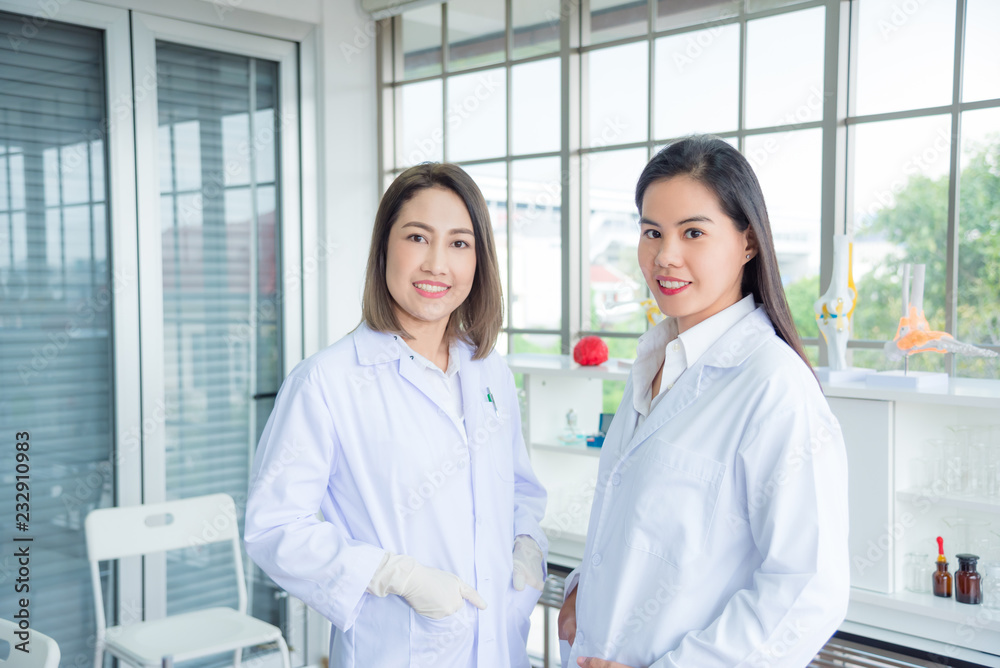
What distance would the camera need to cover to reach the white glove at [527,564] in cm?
163

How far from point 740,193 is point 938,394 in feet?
3.77

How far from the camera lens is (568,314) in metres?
3.50

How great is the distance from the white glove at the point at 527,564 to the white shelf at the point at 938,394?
0.95 meters

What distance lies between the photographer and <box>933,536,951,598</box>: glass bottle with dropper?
2.08 metres

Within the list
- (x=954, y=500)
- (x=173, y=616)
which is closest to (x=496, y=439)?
(x=954, y=500)

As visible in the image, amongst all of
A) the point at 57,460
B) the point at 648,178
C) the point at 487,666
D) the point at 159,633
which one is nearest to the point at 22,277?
the point at 57,460

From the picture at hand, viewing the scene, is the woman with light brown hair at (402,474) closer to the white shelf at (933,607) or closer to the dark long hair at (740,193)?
the dark long hair at (740,193)

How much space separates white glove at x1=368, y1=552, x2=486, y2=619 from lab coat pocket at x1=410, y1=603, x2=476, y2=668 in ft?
0.14

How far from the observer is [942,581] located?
2078 millimetres

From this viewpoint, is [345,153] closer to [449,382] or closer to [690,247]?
[449,382]
